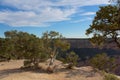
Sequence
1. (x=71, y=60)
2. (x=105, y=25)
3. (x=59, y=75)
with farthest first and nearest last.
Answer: (x=71, y=60) → (x=59, y=75) → (x=105, y=25)

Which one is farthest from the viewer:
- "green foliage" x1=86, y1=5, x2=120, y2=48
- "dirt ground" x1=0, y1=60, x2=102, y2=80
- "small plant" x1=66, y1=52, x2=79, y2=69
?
"small plant" x1=66, y1=52, x2=79, y2=69

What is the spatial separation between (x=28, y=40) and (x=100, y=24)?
11.1 metres

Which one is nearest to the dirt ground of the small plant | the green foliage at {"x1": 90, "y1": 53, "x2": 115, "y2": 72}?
the small plant

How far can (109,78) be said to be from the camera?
850 cm

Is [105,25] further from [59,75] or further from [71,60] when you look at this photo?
[71,60]

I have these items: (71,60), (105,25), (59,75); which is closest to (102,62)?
(105,25)

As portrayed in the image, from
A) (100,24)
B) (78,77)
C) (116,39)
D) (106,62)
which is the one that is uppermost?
(100,24)

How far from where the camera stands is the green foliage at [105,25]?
22.4ft

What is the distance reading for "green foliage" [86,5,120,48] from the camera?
682 cm

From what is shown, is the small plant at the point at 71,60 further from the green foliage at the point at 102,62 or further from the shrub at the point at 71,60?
the green foliage at the point at 102,62

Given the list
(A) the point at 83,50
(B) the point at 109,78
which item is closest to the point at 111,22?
(B) the point at 109,78

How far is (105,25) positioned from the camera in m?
6.85

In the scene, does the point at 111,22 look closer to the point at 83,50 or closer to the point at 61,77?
the point at 61,77

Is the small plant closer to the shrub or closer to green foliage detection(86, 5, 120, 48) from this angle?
the shrub
